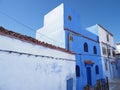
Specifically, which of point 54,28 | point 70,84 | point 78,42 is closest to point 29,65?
point 70,84

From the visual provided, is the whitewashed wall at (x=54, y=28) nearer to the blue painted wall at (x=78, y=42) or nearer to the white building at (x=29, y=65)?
the blue painted wall at (x=78, y=42)

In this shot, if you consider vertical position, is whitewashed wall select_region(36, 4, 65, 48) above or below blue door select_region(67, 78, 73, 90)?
above

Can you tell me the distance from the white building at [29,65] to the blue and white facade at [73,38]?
4066 millimetres

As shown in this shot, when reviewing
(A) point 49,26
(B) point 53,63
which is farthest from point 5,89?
(A) point 49,26

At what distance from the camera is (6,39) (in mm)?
4836

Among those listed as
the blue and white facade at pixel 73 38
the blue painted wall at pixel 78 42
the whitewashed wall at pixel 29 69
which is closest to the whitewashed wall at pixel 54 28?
the blue and white facade at pixel 73 38

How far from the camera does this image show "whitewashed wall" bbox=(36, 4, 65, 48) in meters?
12.1

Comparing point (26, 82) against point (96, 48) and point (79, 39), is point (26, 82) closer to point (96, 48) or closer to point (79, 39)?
point (79, 39)

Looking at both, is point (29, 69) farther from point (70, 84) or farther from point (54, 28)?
point (54, 28)

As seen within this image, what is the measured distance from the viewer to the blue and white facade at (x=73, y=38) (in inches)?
478

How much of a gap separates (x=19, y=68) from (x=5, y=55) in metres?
0.90

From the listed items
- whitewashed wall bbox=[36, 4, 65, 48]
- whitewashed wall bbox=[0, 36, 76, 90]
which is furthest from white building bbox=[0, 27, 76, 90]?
whitewashed wall bbox=[36, 4, 65, 48]

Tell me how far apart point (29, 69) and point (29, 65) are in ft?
0.64

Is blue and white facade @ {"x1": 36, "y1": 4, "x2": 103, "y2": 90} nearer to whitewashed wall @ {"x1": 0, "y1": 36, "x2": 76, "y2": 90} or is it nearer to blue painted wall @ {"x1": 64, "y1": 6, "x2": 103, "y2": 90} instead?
blue painted wall @ {"x1": 64, "y1": 6, "x2": 103, "y2": 90}
